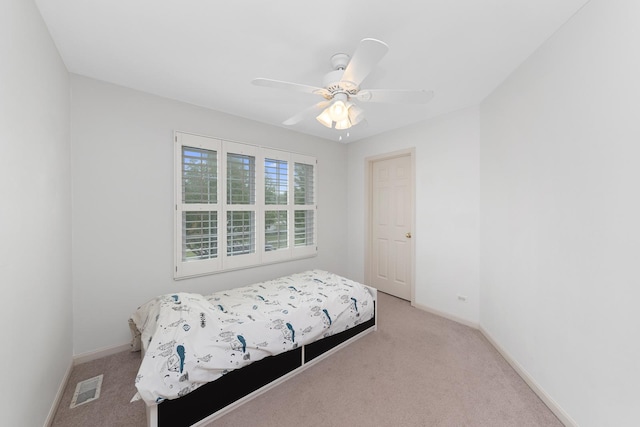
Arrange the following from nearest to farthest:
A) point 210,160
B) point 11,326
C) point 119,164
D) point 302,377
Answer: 1. point 11,326
2. point 302,377
3. point 119,164
4. point 210,160

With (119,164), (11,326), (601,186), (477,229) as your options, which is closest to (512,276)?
(477,229)

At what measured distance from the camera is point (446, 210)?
121 inches

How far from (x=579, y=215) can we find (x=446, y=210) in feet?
5.31

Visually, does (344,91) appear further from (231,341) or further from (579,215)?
(231,341)

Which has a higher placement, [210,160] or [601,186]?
[210,160]

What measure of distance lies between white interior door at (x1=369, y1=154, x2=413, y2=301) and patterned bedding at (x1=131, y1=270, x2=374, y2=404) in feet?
3.98

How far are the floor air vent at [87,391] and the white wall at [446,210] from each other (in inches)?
131

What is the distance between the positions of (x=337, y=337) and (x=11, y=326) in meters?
2.10

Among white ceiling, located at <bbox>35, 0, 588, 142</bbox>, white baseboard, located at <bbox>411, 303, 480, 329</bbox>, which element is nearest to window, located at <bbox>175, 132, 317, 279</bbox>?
white ceiling, located at <bbox>35, 0, 588, 142</bbox>

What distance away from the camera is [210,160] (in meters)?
2.81

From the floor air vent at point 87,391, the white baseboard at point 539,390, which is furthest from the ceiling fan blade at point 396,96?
the floor air vent at point 87,391

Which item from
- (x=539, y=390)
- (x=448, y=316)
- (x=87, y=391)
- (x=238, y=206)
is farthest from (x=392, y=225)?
(x=87, y=391)

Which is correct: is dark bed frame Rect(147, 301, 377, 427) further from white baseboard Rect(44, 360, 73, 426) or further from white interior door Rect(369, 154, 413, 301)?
white interior door Rect(369, 154, 413, 301)

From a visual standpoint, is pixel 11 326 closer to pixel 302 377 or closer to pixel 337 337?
pixel 302 377
